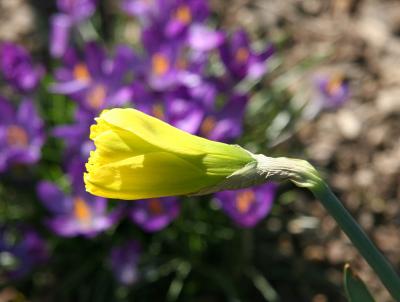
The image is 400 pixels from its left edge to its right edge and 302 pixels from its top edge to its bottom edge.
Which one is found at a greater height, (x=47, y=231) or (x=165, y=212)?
(x=165, y=212)

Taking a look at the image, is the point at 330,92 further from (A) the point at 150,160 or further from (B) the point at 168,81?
(A) the point at 150,160

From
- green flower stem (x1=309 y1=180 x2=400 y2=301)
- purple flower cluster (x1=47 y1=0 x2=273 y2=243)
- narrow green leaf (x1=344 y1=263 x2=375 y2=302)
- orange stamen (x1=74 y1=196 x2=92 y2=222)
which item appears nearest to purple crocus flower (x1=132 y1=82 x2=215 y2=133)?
purple flower cluster (x1=47 y1=0 x2=273 y2=243)

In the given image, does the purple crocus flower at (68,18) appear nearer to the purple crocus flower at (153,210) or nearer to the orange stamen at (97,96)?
the orange stamen at (97,96)

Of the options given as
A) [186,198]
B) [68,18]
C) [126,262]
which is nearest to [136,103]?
[186,198]

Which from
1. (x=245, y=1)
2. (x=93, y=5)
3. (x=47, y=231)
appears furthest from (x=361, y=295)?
(x=245, y=1)

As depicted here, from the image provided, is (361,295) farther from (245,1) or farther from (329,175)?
(245,1)

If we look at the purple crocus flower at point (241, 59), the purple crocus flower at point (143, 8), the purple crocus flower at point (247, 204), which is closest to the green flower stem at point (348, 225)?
the purple crocus flower at point (247, 204)
